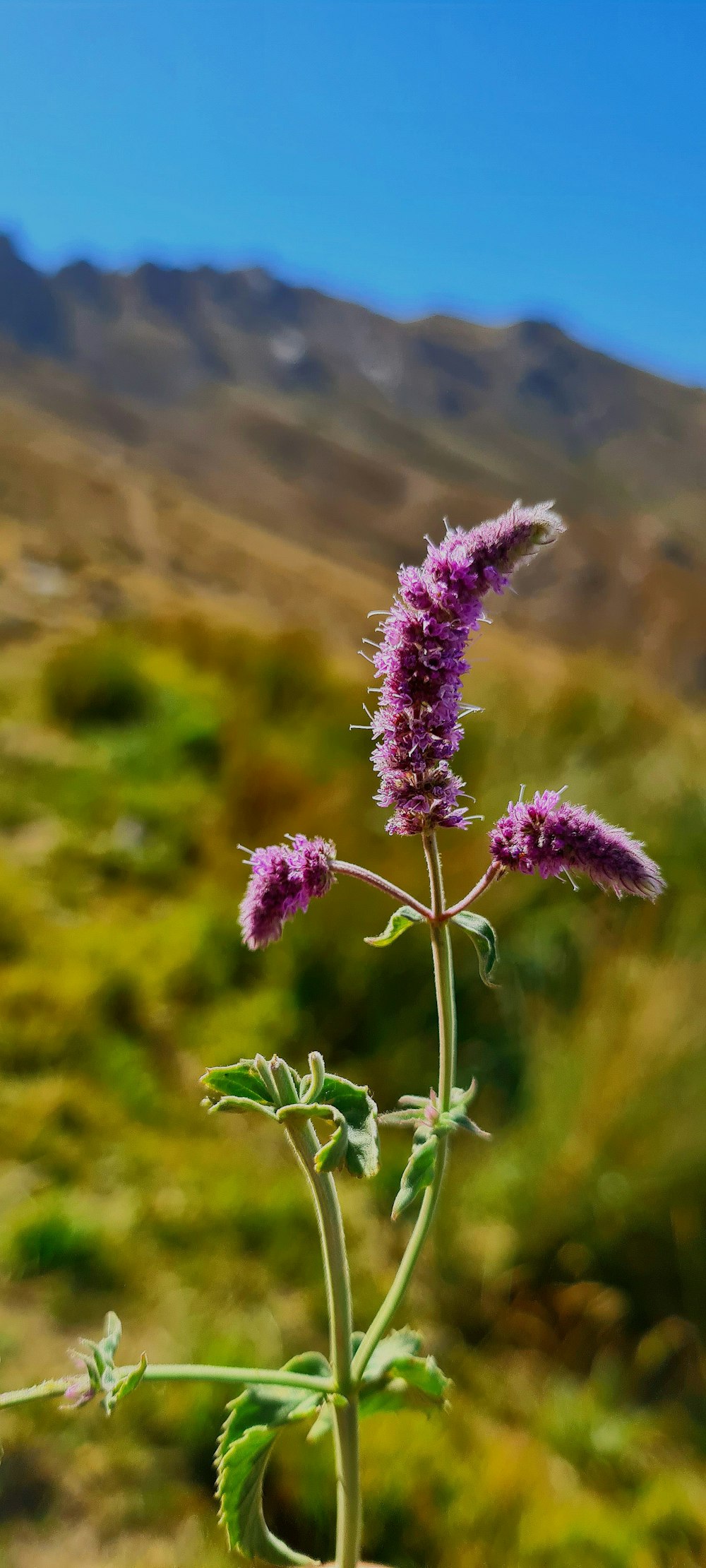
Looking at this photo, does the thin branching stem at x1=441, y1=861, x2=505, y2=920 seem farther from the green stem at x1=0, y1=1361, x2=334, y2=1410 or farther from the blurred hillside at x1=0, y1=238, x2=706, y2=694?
the blurred hillside at x1=0, y1=238, x2=706, y2=694

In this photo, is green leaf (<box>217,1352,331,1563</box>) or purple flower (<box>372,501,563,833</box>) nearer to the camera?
purple flower (<box>372,501,563,833</box>)

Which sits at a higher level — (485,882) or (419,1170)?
(485,882)

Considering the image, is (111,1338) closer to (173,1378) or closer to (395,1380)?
(173,1378)

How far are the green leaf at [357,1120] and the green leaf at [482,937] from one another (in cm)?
20

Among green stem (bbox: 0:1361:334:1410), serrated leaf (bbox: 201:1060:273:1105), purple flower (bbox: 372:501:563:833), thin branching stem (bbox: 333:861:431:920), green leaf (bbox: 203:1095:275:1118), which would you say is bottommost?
green stem (bbox: 0:1361:334:1410)

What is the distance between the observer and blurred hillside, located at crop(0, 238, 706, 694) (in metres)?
17.0

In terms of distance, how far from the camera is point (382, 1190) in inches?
139

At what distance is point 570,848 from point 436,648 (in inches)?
10.6

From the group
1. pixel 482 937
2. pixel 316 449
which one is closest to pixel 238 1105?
pixel 482 937

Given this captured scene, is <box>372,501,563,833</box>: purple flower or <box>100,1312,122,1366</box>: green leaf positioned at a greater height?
<box>372,501,563,833</box>: purple flower

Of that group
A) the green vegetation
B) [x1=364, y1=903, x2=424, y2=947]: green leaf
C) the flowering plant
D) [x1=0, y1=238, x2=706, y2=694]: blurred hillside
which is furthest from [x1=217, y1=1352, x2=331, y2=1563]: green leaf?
[x1=0, y1=238, x2=706, y2=694]: blurred hillside

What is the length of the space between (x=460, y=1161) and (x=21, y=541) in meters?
10.5

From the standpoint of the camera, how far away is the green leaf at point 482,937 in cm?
113

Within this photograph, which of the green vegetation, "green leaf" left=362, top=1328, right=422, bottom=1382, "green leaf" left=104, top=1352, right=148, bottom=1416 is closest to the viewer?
"green leaf" left=104, top=1352, right=148, bottom=1416
